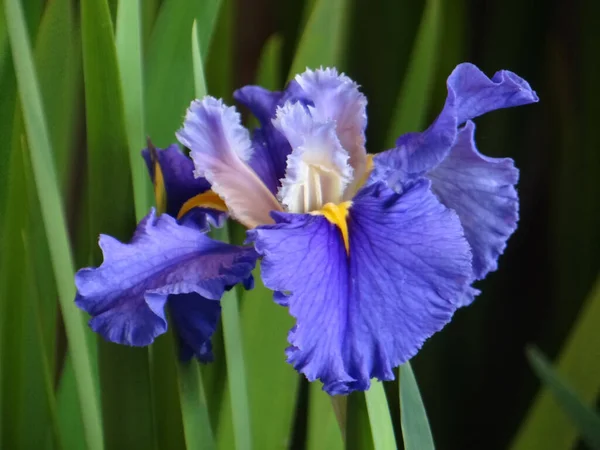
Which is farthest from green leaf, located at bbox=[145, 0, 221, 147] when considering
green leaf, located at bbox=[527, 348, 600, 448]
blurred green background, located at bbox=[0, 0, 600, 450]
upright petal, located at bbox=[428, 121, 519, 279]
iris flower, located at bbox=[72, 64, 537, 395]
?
green leaf, located at bbox=[527, 348, 600, 448]

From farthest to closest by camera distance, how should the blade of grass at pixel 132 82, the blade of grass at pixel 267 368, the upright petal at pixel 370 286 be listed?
1. the blade of grass at pixel 267 368
2. the blade of grass at pixel 132 82
3. the upright petal at pixel 370 286

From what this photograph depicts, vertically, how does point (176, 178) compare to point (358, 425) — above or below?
above

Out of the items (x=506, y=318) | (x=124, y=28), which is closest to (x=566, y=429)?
(x=506, y=318)

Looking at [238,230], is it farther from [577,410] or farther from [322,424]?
[577,410]

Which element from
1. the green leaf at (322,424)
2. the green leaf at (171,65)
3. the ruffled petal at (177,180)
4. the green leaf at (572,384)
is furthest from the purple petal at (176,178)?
the green leaf at (572,384)

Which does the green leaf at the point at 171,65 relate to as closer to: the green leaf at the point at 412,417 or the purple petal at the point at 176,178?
the purple petal at the point at 176,178

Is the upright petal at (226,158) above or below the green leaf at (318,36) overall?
below

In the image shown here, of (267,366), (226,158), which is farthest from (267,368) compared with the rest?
(226,158)

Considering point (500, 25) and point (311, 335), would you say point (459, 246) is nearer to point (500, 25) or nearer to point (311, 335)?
point (311, 335)
